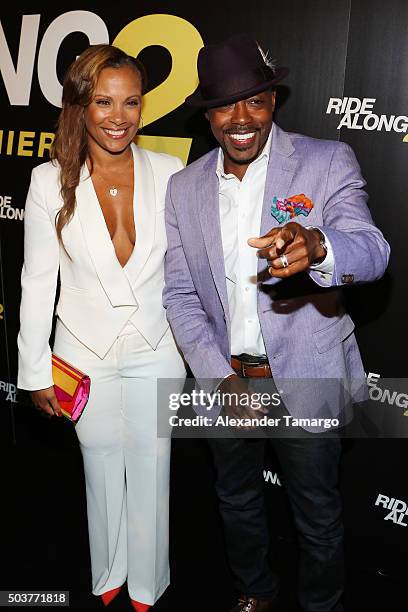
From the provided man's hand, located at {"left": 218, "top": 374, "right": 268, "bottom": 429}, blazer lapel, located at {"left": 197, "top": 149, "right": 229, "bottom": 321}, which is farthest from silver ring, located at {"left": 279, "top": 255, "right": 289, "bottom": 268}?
man's hand, located at {"left": 218, "top": 374, "right": 268, "bottom": 429}

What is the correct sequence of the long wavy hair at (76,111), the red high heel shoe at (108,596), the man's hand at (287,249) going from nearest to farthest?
the man's hand at (287,249) < the long wavy hair at (76,111) < the red high heel shoe at (108,596)

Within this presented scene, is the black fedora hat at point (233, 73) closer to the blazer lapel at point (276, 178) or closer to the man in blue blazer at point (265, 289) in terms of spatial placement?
the man in blue blazer at point (265, 289)

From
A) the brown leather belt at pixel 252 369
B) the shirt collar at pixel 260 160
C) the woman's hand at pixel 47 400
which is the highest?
the shirt collar at pixel 260 160

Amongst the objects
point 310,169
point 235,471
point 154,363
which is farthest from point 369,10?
point 235,471

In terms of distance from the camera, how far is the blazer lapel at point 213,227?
229cm

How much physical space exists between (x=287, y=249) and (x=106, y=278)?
85 centimetres

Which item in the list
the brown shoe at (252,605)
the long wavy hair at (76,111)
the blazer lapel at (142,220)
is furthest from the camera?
the brown shoe at (252,605)

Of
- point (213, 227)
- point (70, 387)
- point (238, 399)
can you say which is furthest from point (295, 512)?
point (213, 227)

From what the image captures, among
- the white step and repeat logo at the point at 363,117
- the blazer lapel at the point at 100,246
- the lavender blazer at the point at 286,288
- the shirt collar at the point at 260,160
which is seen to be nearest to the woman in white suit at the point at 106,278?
the blazer lapel at the point at 100,246

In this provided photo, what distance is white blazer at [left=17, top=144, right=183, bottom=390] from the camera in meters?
2.35

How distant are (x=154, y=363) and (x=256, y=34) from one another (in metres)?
1.36

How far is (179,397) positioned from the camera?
2.62 m

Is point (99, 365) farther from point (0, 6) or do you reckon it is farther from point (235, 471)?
point (0, 6)

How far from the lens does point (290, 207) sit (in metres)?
2.15
